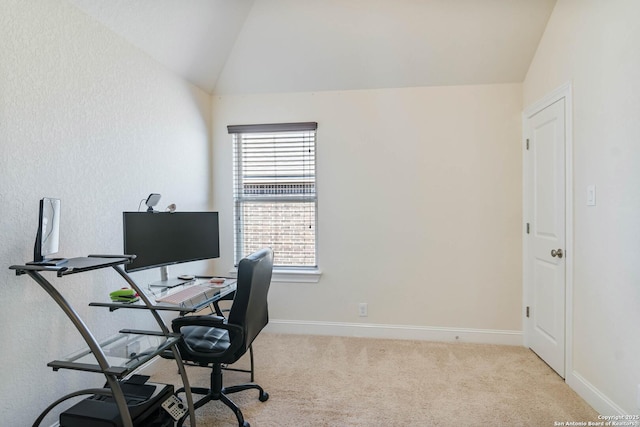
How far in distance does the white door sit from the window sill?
1919 millimetres

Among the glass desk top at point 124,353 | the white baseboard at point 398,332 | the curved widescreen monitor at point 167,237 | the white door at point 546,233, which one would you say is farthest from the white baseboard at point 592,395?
the curved widescreen monitor at point 167,237

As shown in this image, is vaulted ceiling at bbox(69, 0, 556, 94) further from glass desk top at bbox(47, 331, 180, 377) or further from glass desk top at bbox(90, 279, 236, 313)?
glass desk top at bbox(47, 331, 180, 377)

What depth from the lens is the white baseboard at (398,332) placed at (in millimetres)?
3102

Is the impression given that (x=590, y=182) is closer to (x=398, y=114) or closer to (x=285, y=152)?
(x=398, y=114)

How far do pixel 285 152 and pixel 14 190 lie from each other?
7.27 ft

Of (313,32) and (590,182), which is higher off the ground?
(313,32)

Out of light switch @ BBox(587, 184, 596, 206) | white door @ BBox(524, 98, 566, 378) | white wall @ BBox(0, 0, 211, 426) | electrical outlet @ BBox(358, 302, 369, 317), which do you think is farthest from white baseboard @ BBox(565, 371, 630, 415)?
white wall @ BBox(0, 0, 211, 426)

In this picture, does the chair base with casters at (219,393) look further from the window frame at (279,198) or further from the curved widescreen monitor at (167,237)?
the window frame at (279,198)

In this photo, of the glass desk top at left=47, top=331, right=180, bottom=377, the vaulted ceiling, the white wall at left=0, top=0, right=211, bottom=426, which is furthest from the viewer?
the vaulted ceiling

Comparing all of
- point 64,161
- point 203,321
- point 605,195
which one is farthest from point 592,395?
point 64,161

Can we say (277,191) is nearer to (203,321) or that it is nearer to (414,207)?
(414,207)

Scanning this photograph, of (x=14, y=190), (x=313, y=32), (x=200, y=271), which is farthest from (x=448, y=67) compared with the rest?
(x=14, y=190)

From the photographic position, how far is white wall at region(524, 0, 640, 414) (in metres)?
1.81

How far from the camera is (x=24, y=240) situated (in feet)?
5.39
